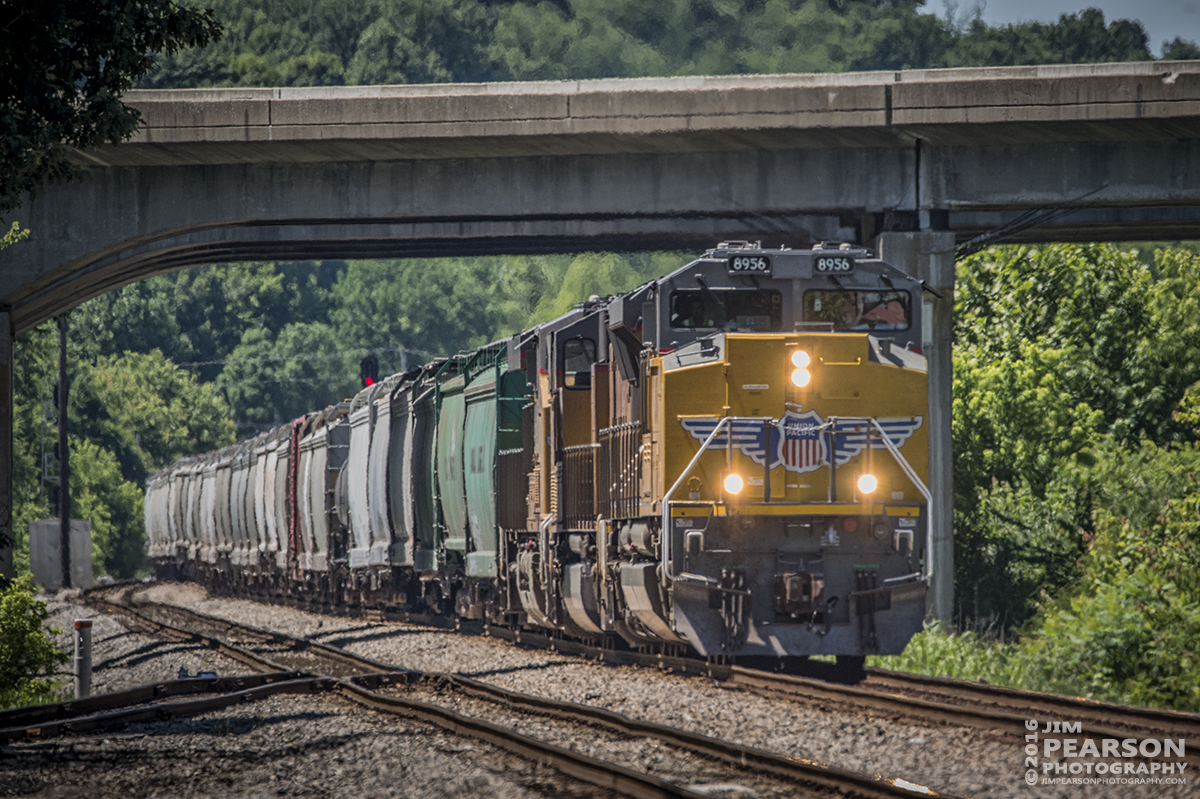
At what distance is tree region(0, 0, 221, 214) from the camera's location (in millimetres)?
13414

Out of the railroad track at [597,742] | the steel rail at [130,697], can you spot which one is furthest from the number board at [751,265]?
the steel rail at [130,697]

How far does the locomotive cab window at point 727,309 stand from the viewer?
45.3ft

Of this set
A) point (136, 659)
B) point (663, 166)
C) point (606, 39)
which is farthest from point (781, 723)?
point (606, 39)

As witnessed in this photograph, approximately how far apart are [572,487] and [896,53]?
137942 millimetres

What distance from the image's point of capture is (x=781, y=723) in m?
11.0

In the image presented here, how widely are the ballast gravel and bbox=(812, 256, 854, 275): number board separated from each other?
4.20m

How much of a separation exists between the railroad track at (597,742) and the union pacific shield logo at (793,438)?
3026 mm

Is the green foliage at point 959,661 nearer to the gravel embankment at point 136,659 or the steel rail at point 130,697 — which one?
the steel rail at point 130,697

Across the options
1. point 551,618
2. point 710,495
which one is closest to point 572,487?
point 551,618

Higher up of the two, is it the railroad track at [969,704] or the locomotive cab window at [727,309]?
the locomotive cab window at [727,309]

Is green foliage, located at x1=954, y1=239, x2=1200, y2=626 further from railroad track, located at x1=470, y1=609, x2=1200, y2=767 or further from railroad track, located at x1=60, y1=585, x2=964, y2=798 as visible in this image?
railroad track, located at x1=60, y1=585, x2=964, y2=798

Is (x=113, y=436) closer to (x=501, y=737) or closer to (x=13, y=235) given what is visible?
(x=13, y=235)

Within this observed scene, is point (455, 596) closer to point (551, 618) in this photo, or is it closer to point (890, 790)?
point (551, 618)

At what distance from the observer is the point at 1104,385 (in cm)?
3219
